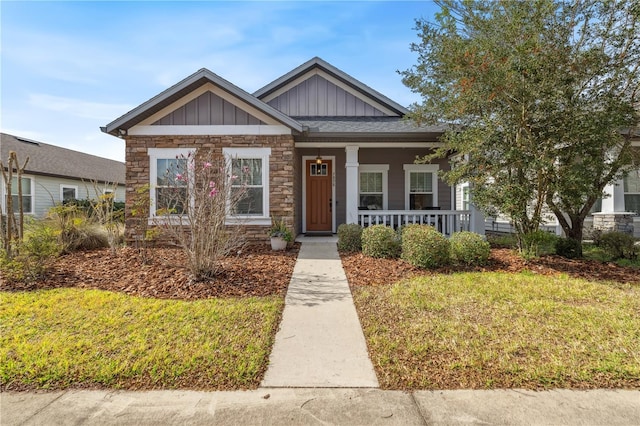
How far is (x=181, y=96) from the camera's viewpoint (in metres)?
8.57

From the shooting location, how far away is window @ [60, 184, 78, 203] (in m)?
16.9

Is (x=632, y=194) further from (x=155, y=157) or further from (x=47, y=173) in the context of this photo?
(x=47, y=173)

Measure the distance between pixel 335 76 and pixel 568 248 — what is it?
873cm

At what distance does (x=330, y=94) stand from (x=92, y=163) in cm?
1790

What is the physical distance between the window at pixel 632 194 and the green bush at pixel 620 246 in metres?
5.04

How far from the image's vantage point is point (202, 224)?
5367 millimetres

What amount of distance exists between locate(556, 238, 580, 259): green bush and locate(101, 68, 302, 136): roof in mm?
6828

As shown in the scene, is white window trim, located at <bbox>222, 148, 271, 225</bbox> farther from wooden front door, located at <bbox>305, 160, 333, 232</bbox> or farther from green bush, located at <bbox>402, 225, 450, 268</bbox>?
green bush, located at <bbox>402, 225, 450, 268</bbox>

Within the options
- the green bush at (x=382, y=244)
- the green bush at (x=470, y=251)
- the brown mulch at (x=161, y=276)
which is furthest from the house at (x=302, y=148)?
the green bush at (x=470, y=251)

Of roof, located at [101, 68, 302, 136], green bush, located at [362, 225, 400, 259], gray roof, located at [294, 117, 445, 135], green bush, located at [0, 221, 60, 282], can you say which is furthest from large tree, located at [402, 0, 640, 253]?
green bush, located at [0, 221, 60, 282]

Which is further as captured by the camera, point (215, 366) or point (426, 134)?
point (426, 134)

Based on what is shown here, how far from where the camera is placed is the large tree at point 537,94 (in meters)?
5.90

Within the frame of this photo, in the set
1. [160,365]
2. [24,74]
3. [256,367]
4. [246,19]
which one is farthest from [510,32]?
[24,74]

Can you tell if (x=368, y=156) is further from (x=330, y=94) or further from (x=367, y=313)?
(x=367, y=313)
